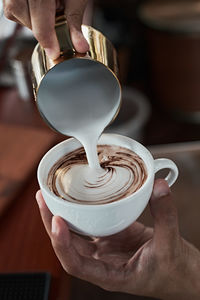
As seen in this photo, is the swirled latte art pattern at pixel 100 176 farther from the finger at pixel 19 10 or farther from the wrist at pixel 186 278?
the finger at pixel 19 10

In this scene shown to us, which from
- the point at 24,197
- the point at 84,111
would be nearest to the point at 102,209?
the point at 84,111

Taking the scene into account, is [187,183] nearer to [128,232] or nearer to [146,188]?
[128,232]

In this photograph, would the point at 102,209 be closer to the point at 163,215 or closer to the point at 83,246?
the point at 163,215

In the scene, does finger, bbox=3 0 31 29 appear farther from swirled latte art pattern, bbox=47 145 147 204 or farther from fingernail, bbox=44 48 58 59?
swirled latte art pattern, bbox=47 145 147 204

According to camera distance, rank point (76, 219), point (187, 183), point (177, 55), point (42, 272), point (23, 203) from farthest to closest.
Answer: point (177, 55) < point (187, 183) < point (23, 203) < point (42, 272) < point (76, 219)

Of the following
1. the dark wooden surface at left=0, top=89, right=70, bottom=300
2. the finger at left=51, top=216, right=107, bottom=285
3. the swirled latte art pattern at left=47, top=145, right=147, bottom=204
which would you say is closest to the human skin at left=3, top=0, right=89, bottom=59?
the swirled latte art pattern at left=47, top=145, right=147, bottom=204

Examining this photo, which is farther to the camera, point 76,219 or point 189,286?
point 189,286

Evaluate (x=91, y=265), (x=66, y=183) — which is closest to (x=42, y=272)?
(x=91, y=265)
